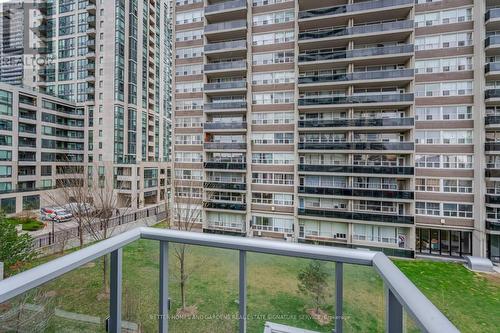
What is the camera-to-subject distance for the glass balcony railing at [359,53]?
14.1 metres

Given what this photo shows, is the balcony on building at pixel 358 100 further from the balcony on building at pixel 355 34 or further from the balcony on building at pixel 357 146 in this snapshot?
the balcony on building at pixel 355 34

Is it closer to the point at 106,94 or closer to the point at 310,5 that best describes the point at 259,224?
the point at 310,5

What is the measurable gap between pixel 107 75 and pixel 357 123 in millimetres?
24777

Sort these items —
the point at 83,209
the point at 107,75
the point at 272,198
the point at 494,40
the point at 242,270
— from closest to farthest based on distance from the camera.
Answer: the point at 242,270
the point at 83,209
the point at 494,40
the point at 272,198
the point at 107,75

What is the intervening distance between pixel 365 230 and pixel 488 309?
22.1 feet

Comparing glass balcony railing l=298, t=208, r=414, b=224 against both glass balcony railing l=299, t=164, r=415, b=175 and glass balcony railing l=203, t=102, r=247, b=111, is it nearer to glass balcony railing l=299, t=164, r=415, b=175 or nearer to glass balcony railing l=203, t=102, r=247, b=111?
glass balcony railing l=299, t=164, r=415, b=175

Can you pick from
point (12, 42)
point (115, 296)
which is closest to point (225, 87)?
point (115, 296)

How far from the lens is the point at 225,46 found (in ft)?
56.0

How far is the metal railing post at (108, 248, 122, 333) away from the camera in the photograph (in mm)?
1442

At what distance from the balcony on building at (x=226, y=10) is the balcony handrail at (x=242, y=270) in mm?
19340

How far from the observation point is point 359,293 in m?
1.31

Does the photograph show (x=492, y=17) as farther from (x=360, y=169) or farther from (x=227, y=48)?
(x=227, y=48)

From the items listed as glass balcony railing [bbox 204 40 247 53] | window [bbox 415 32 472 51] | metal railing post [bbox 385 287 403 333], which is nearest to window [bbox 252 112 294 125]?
glass balcony railing [bbox 204 40 247 53]

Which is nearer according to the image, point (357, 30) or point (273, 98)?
point (357, 30)
